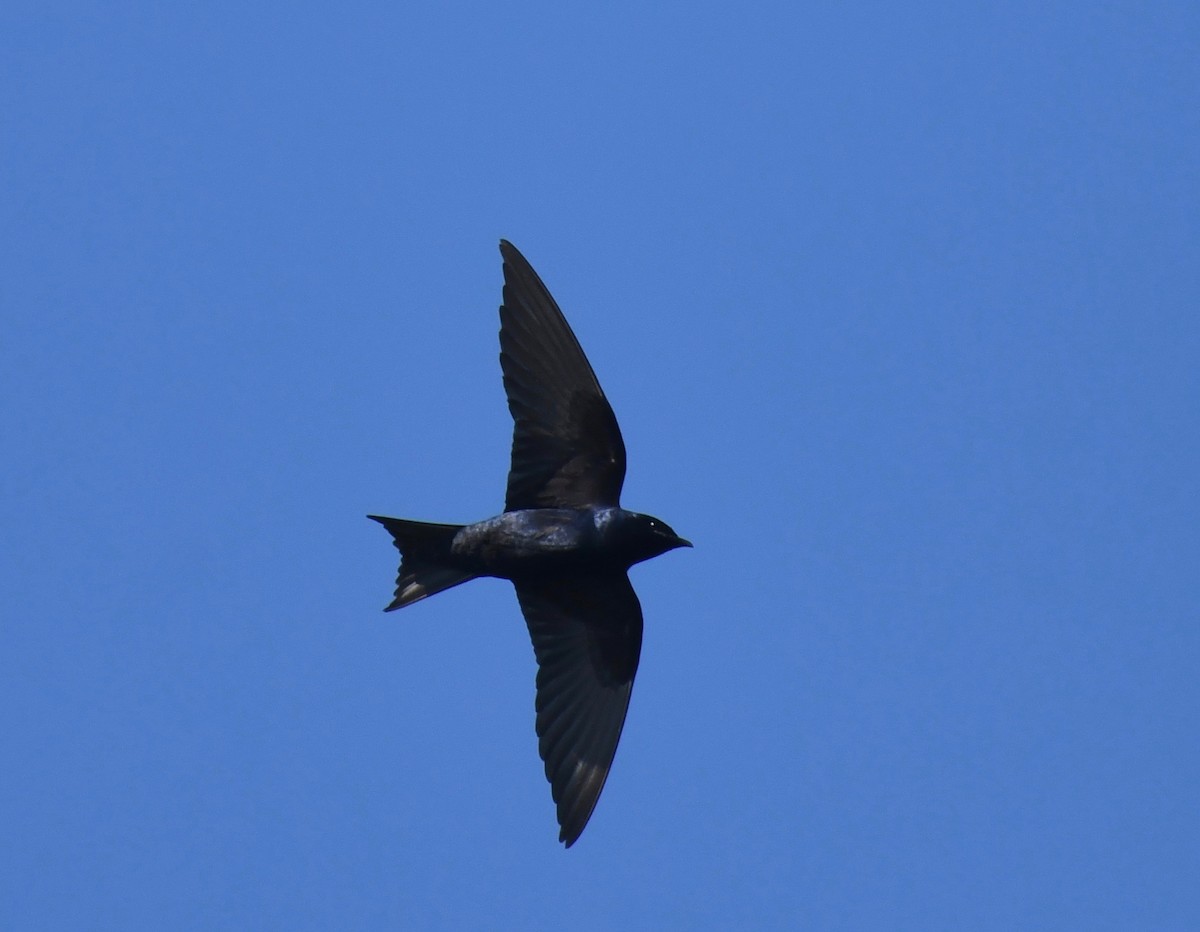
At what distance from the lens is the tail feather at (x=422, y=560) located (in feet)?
25.1

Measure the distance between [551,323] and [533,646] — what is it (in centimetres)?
150

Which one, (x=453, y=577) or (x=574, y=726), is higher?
(x=453, y=577)

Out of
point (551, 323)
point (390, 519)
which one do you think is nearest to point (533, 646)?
point (390, 519)

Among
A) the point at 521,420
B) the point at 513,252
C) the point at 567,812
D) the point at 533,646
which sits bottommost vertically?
the point at 567,812

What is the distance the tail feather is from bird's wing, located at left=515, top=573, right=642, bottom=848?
1.25 feet

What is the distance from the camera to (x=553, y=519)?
7645 mm

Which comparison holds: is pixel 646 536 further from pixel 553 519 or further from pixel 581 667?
pixel 581 667

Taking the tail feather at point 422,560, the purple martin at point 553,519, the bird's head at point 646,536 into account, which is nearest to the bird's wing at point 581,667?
the purple martin at point 553,519

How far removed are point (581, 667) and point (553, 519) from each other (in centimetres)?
78

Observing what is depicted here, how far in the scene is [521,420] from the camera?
7.68 metres

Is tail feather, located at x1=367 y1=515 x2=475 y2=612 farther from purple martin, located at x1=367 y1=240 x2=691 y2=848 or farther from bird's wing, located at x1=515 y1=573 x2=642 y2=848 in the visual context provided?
bird's wing, located at x1=515 y1=573 x2=642 y2=848

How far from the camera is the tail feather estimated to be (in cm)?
764

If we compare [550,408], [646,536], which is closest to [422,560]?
[550,408]

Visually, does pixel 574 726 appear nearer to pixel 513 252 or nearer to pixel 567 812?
pixel 567 812
